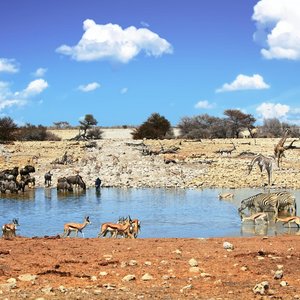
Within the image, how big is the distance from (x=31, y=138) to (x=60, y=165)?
2598 centimetres

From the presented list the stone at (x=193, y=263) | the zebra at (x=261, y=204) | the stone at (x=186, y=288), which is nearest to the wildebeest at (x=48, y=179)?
the zebra at (x=261, y=204)

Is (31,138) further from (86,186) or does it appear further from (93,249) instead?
(93,249)

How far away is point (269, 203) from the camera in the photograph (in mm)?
20562

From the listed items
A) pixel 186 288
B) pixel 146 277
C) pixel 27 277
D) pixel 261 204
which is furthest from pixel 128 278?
pixel 261 204

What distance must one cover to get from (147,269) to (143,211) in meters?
12.1

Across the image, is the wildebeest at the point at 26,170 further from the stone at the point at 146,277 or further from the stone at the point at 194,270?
the stone at the point at 146,277

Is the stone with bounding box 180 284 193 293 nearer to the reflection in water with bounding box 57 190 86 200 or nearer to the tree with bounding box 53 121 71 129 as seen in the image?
the reflection in water with bounding box 57 190 86 200

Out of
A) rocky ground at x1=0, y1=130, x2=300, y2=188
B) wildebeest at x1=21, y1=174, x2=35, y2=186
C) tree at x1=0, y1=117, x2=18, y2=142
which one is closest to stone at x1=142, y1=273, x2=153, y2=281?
rocky ground at x1=0, y1=130, x2=300, y2=188

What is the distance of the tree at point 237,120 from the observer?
74.0 m

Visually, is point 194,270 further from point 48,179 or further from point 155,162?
point 155,162

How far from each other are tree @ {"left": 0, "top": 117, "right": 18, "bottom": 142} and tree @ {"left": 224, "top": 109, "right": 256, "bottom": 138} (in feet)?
87.1

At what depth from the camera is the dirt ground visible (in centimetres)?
821

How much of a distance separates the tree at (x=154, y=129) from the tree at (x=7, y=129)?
13.1m

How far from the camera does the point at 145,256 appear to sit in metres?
11.3
